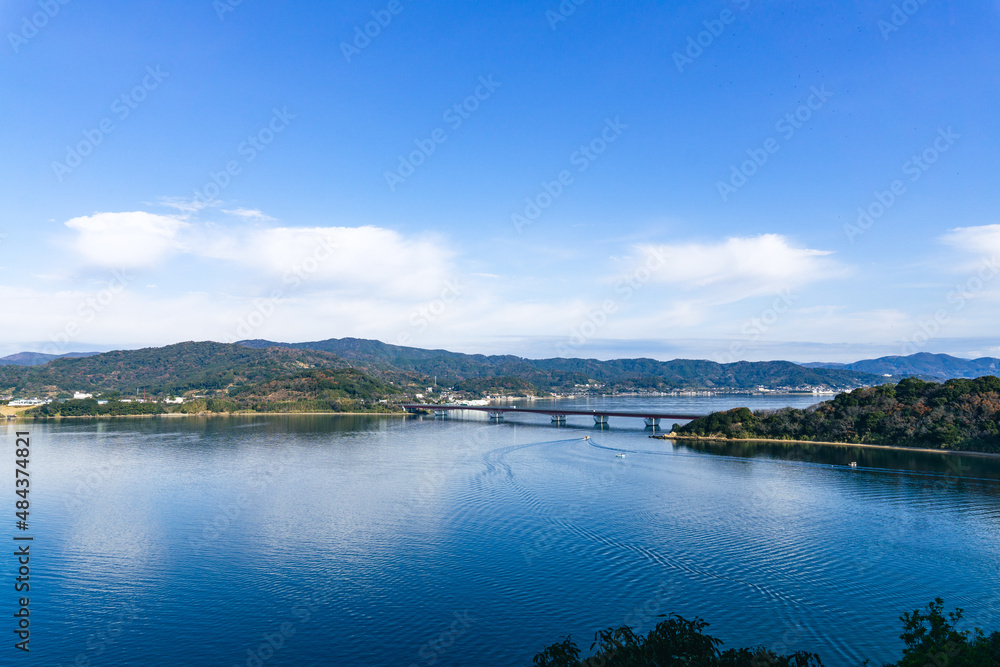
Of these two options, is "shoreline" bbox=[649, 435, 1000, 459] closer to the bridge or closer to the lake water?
the lake water

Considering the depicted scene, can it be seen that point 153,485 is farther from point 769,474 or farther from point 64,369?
point 64,369

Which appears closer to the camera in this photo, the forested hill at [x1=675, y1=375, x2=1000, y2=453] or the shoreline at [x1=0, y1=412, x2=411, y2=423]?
the forested hill at [x1=675, y1=375, x2=1000, y2=453]

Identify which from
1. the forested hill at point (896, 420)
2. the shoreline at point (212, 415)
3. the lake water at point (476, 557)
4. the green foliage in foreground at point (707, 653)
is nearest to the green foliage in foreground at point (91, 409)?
the shoreline at point (212, 415)

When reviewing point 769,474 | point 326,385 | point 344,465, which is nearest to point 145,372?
point 326,385

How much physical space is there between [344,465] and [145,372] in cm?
18344

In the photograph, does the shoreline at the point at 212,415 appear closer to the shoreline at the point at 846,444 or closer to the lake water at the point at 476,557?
the lake water at the point at 476,557

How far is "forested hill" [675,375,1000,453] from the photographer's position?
2297 inches

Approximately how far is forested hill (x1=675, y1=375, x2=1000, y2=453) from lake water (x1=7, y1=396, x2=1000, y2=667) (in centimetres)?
776

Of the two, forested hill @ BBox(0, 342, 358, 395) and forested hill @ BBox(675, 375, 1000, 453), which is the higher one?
forested hill @ BBox(0, 342, 358, 395)

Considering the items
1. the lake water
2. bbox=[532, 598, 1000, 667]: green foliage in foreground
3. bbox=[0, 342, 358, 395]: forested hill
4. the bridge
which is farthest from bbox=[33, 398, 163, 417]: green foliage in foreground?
bbox=[532, 598, 1000, 667]: green foliage in foreground

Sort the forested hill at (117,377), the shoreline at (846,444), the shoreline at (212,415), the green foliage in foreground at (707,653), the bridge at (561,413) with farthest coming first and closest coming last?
the forested hill at (117,377), the shoreline at (212,415), the bridge at (561,413), the shoreline at (846,444), the green foliage in foreground at (707,653)

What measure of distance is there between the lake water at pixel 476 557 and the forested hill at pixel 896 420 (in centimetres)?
776

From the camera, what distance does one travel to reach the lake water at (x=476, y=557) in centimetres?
1825

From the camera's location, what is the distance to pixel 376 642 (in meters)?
17.7
